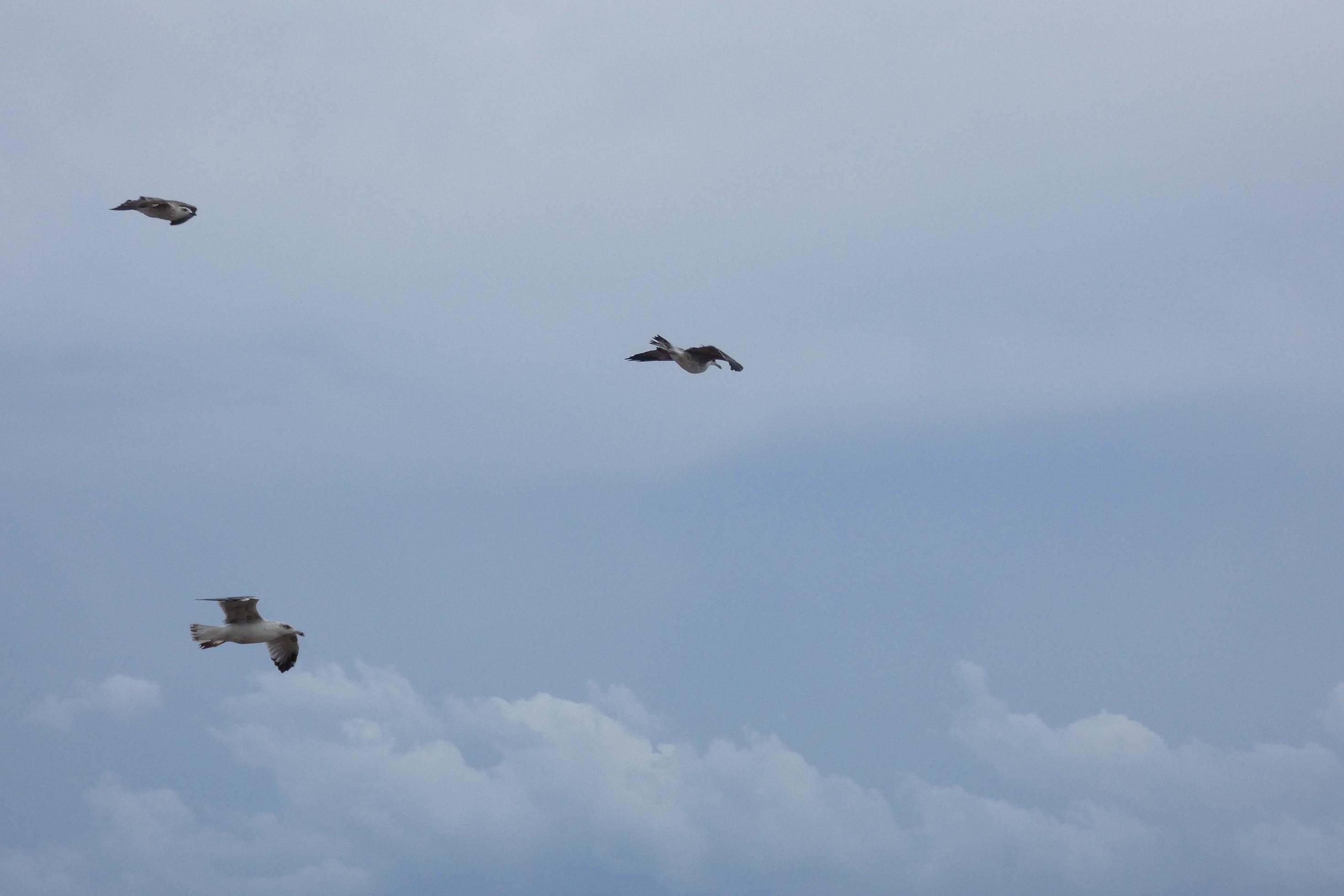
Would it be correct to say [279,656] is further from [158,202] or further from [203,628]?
[158,202]

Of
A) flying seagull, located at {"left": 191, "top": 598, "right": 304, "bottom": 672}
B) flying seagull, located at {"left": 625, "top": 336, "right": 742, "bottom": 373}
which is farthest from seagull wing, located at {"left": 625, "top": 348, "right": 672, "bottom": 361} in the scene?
flying seagull, located at {"left": 191, "top": 598, "right": 304, "bottom": 672}

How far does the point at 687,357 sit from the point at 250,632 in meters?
20.0

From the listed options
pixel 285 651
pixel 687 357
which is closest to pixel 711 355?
pixel 687 357

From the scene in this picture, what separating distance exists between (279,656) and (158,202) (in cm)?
1910

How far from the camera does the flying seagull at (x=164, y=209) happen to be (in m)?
65.9

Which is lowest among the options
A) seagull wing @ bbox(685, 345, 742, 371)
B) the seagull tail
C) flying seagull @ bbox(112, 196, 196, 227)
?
the seagull tail

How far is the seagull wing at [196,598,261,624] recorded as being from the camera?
61.4 meters

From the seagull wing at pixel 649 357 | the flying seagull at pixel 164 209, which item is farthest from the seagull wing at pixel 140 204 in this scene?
the seagull wing at pixel 649 357

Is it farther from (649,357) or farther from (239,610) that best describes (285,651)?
(649,357)

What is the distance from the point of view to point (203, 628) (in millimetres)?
61219

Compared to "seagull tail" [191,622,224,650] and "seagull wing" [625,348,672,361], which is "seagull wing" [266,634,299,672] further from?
"seagull wing" [625,348,672,361]

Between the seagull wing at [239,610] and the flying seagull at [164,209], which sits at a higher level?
the flying seagull at [164,209]

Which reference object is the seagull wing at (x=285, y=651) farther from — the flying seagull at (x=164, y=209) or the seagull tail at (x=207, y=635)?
the flying seagull at (x=164, y=209)

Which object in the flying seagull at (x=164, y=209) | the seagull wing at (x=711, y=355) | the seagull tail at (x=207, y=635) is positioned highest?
the flying seagull at (x=164, y=209)
